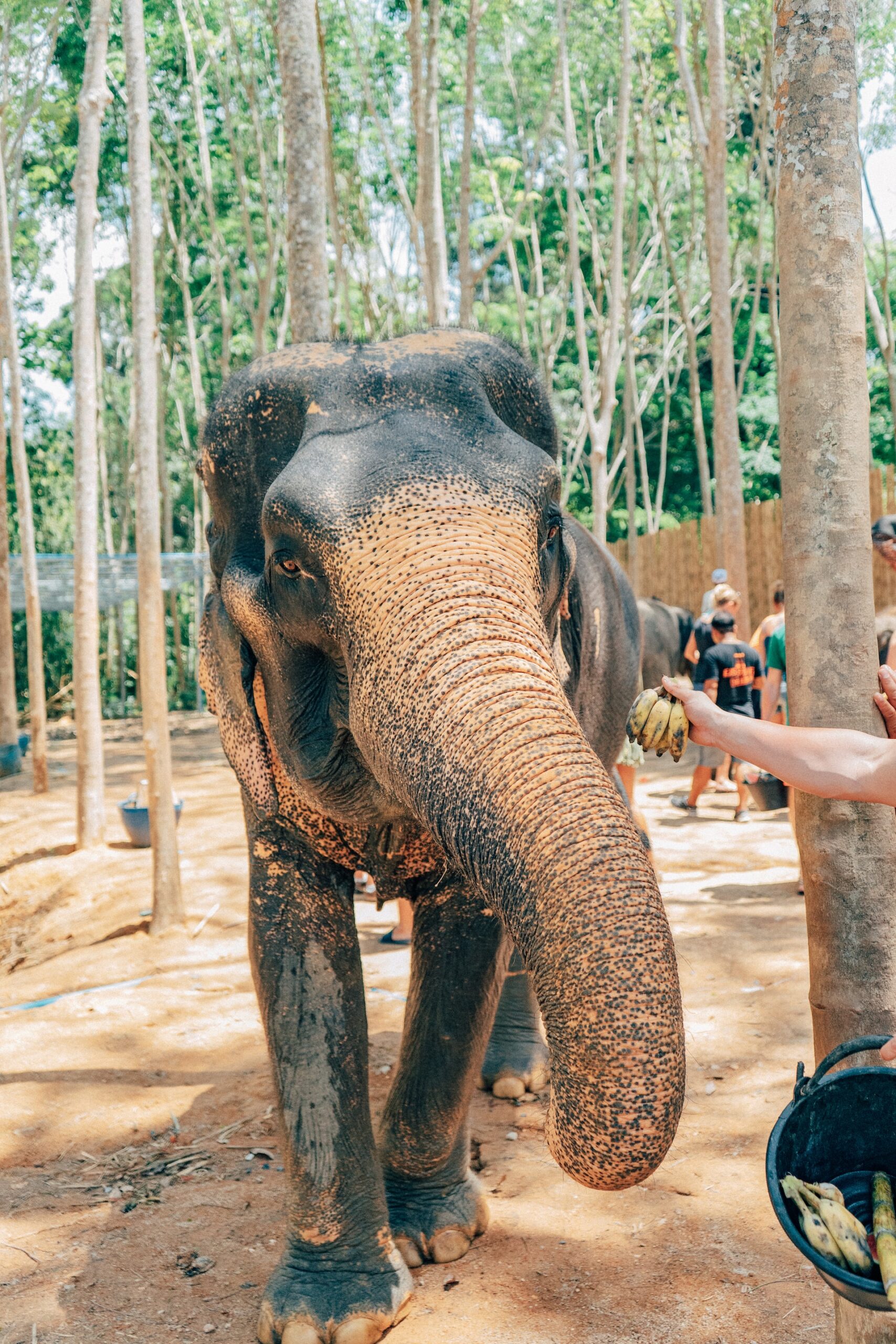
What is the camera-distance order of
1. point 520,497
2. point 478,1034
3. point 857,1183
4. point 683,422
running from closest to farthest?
1. point 857,1183
2. point 520,497
3. point 478,1034
4. point 683,422

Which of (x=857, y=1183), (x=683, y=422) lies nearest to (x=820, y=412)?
(x=857, y=1183)

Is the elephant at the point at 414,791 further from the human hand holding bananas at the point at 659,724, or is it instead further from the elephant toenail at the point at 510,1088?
the elephant toenail at the point at 510,1088

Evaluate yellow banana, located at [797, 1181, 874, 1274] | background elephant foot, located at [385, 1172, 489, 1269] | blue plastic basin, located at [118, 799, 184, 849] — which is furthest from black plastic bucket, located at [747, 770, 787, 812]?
yellow banana, located at [797, 1181, 874, 1274]

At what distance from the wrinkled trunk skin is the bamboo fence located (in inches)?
333

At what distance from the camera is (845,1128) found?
2.10 metres

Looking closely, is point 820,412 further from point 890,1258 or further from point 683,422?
point 683,422

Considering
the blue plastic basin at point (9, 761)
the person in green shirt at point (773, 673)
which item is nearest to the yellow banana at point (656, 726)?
the person in green shirt at point (773, 673)

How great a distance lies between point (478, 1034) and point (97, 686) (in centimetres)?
631

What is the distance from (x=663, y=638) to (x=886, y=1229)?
12.9m

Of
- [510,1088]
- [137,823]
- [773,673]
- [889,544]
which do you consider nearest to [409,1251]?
[510,1088]

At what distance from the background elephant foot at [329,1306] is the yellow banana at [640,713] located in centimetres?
162

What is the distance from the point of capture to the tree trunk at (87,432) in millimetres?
8516

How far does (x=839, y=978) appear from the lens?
227cm

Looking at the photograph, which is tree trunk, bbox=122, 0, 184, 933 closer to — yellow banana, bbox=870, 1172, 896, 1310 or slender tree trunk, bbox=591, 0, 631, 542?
yellow banana, bbox=870, 1172, 896, 1310
